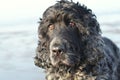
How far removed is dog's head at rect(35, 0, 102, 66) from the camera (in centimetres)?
1427

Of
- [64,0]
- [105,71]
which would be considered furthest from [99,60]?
[64,0]

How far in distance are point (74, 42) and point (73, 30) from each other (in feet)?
0.71

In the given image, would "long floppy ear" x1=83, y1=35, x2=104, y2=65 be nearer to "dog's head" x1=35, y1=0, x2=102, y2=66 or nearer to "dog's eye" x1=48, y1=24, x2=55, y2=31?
"dog's head" x1=35, y1=0, x2=102, y2=66

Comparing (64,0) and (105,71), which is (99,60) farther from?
(64,0)

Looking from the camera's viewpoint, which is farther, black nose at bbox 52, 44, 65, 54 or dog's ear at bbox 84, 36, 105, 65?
dog's ear at bbox 84, 36, 105, 65

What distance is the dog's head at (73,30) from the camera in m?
14.3

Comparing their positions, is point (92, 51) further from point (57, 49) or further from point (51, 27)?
point (57, 49)

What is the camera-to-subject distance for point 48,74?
578 inches

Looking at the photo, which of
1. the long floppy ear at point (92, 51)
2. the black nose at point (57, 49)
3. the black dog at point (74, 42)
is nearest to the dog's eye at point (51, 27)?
the black dog at point (74, 42)

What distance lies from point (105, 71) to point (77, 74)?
0.47m

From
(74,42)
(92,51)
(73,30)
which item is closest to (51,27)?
(73,30)

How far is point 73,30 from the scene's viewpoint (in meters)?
14.4

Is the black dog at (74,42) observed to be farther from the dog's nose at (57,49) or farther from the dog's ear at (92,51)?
the dog's nose at (57,49)

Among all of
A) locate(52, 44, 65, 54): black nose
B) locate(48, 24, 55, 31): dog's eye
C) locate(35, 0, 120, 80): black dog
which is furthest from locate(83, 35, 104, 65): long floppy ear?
locate(52, 44, 65, 54): black nose
